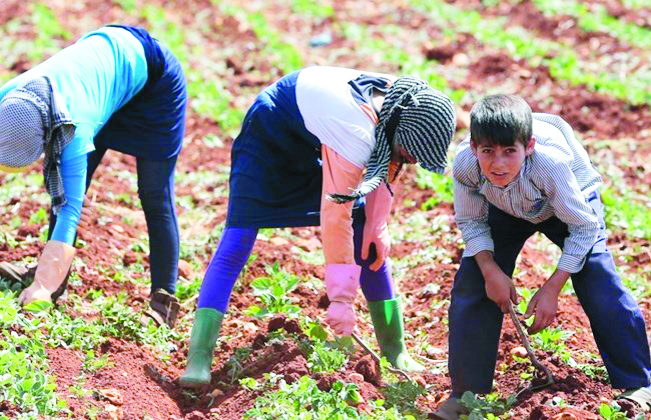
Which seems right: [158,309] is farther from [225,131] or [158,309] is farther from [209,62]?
[209,62]

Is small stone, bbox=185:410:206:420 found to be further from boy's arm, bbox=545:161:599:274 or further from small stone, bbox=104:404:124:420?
boy's arm, bbox=545:161:599:274

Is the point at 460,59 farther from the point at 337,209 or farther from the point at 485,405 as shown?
the point at 485,405

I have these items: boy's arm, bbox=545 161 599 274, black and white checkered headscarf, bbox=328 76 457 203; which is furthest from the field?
black and white checkered headscarf, bbox=328 76 457 203

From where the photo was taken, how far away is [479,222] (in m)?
4.12

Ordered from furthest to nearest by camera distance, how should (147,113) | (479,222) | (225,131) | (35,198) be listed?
(225,131) → (35,198) → (147,113) → (479,222)

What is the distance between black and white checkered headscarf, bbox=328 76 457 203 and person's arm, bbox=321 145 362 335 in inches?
2.8

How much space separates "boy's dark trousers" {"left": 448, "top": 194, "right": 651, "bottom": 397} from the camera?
13.0 ft

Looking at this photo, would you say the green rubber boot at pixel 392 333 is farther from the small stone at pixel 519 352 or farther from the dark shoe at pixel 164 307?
the dark shoe at pixel 164 307

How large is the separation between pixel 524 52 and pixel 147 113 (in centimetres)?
566

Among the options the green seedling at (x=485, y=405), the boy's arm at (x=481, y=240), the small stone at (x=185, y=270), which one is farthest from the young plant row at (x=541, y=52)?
the green seedling at (x=485, y=405)

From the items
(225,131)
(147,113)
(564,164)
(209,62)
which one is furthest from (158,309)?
(209,62)

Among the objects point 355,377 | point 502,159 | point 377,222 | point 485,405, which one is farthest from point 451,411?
point 502,159

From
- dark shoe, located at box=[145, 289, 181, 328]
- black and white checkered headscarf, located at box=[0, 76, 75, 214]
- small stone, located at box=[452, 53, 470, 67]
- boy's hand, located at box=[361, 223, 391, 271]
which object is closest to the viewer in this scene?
black and white checkered headscarf, located at box=[0, 76, 75, 214]

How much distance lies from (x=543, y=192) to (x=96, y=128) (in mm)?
1855
